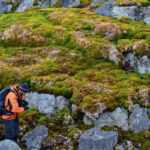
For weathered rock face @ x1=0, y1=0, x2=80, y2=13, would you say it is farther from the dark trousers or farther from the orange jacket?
the dark trousers

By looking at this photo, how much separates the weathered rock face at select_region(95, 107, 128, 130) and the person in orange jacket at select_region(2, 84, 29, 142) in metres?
3.34

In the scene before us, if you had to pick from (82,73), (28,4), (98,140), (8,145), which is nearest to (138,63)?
(82,73)

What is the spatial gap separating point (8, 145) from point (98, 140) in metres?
3.48

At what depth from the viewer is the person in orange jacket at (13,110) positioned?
59.6 ft

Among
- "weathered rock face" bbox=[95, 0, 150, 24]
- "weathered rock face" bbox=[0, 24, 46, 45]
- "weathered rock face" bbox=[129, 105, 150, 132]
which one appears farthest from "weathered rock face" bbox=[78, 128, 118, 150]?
"weathered rock face" bbox=[95, 0, 150, 24]

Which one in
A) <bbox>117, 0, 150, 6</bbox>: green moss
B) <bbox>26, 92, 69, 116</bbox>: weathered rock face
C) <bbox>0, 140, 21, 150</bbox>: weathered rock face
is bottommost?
<bbox>0, 140, 21, 150</bbox>: weathered rock face

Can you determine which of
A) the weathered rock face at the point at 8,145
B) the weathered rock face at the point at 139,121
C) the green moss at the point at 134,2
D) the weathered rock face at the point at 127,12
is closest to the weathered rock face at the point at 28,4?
the green moss at the point at 134,2

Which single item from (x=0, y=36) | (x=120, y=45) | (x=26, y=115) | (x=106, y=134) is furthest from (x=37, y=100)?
(x=0, y=36)

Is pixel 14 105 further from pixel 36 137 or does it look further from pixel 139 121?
pixel 139 121

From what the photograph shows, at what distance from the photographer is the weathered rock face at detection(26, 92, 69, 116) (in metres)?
20.2

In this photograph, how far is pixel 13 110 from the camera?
18172 mm

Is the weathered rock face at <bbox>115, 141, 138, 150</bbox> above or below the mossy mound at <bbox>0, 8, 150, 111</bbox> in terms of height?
below

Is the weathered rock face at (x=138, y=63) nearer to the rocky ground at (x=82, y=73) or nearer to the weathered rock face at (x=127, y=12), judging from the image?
the rocky ground at (x=82, y=73)

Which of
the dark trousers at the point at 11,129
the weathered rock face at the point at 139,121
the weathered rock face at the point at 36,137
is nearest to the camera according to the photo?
the dark trousers at the point at 11,129
